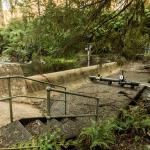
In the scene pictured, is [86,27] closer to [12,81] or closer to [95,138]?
[12,81]

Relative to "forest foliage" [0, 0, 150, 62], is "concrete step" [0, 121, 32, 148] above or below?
below

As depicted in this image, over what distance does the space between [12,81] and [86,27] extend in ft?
7.98

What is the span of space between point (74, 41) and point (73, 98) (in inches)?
147

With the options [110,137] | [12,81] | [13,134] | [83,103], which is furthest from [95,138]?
[83,103]

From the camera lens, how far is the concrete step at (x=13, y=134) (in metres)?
4.56

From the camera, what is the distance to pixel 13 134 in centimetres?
473

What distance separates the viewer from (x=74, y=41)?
22.5ft

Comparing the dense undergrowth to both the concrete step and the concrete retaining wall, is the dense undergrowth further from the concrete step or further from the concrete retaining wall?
the concrete retaining wall

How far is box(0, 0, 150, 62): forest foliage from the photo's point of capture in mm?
6438

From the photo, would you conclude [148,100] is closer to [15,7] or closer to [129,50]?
[129,50]

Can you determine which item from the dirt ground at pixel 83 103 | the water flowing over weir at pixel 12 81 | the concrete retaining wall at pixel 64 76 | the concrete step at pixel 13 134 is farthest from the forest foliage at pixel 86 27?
the concrete step at pixel 13 134

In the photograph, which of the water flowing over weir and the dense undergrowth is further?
the water flowing over weir

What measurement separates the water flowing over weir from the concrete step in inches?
98.5

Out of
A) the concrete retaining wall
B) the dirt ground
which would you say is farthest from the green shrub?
the concrete retaining wall
